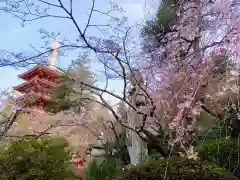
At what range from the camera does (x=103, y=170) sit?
770 centimetres

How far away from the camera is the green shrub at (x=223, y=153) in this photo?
541cm

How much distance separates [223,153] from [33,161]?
3355 millimetres

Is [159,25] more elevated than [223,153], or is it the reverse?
[159,25]

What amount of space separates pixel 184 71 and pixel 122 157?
3.56 metres

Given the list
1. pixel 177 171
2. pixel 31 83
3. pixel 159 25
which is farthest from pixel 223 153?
pixel 31 83

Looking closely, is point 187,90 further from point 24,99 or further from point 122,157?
point 24,99

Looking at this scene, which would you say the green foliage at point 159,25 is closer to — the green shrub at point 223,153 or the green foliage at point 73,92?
the green shrub at point 223,153

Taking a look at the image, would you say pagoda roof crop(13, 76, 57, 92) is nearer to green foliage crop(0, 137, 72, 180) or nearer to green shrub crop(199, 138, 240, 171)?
green foliage crop(0, 137, 72, 180)

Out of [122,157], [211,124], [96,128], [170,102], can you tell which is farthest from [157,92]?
[96,128]

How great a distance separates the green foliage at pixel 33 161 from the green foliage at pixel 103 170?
107 cm

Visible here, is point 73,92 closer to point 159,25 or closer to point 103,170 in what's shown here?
point 103,170

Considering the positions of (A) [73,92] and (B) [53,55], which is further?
(A) [73,92]

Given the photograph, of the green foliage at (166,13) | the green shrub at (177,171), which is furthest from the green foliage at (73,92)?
the green shrub at (177,171)

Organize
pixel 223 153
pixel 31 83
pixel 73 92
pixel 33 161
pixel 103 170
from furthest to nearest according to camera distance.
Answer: pixel 31 83 < pixel 73 92 < pixel 103 170 < pixel 33 161 < pixel 223 153
